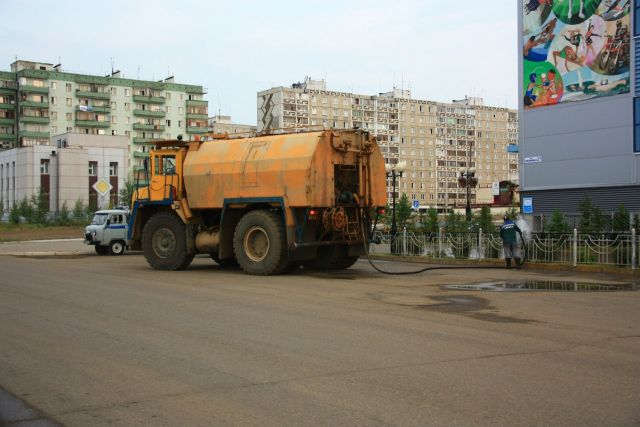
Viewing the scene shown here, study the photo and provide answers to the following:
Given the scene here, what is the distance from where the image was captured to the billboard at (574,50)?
31.6 metres

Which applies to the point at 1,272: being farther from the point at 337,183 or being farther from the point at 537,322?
the point at 537,322

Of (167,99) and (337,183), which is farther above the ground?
(167,99)

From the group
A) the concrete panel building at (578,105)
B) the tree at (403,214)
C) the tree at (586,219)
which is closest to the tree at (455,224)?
the tree at (403,214)

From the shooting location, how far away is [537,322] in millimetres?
10266

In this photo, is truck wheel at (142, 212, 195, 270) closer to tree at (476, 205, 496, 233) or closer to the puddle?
the puddle

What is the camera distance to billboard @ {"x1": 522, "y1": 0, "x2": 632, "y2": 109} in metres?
31.6

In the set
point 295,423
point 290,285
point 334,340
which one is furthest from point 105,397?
point 290,285

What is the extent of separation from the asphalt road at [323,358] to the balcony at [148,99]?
110 metres

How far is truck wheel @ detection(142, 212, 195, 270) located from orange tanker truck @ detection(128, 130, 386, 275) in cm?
3

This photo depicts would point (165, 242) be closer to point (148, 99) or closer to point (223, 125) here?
point (148, 99)

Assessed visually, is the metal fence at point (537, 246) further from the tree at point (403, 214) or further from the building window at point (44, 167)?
the building window at point (44, 167)

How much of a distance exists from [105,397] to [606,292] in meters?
11.4

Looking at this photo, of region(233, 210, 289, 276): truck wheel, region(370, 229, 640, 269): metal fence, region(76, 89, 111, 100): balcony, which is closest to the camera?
region(233, 210, 289, 276): truck wheel

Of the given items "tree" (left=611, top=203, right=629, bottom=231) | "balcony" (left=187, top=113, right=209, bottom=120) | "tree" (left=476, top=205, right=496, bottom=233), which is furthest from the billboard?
"balcony" (left=187, top=113, right=209, bottom=120)
